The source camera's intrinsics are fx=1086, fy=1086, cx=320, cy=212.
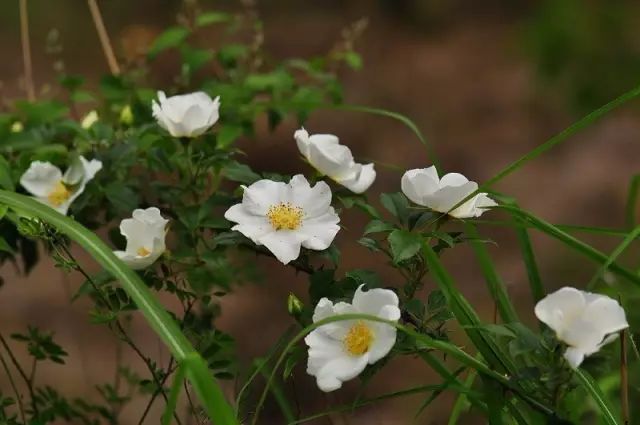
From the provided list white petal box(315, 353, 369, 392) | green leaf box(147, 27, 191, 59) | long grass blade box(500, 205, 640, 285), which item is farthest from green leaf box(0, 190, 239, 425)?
green leaf box(147, 27, 191, 59)

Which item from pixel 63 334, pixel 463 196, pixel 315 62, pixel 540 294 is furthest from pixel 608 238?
pixel 463 196

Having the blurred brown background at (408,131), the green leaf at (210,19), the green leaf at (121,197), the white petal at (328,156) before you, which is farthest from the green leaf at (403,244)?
the blurred brown background at (408,131)

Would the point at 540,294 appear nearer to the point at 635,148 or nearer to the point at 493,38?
the point at 635,148

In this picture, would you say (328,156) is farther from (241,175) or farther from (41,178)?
(41,178)

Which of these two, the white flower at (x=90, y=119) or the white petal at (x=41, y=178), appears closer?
the white petal at (x=41, y=178)

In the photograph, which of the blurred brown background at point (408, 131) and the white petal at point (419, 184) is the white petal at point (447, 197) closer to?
the white petal at point (419, 184)

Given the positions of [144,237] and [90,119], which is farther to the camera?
[90,119]

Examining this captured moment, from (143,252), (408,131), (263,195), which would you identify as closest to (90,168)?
(143,252)
